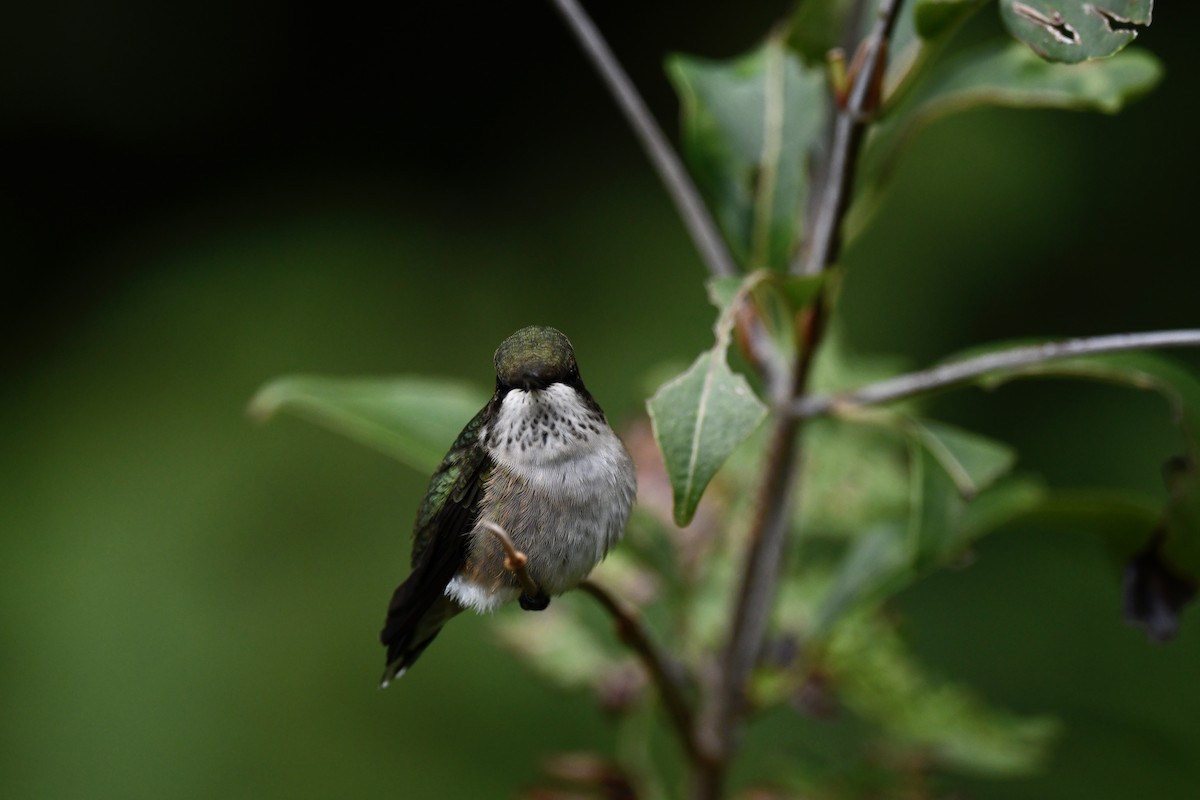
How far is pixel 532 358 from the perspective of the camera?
2.41 feet

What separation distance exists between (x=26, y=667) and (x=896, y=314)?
2.53 m

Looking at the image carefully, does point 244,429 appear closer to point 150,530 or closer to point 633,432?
point 150,530

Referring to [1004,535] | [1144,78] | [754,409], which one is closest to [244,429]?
[1004,535]

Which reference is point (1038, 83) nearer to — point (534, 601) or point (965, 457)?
point (965, 457)

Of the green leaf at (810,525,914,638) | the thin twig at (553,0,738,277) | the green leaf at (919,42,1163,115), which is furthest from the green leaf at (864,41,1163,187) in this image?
the green leaf at (810,525,914,638)

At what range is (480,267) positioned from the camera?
12.3 feet

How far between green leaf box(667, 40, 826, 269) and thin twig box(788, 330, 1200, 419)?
0.22 meters

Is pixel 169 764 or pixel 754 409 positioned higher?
pixel 754 409

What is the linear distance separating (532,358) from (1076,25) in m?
0.48

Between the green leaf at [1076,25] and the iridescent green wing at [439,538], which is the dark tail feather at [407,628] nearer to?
the iridescent green wing at [439,538]

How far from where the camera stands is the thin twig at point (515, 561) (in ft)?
2.39

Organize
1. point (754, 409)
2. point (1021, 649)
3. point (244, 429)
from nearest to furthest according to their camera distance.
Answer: point (754, 409), point (1021, 649), point (244, 429)

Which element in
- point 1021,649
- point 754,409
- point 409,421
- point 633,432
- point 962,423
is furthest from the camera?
point 962,423

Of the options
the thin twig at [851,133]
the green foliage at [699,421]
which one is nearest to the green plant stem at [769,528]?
the thin twig at [851,133]
